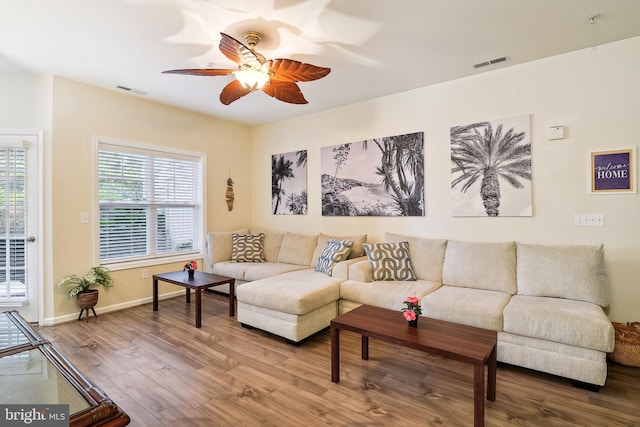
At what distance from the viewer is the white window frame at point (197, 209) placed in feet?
12.4

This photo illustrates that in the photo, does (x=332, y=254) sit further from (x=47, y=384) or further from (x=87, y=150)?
(x=87, y=150)

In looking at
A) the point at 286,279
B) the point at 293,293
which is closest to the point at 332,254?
the point at 286,279

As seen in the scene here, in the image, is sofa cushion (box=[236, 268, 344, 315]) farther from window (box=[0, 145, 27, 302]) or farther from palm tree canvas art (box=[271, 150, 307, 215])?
window (box=[0, 145, 27, 302])

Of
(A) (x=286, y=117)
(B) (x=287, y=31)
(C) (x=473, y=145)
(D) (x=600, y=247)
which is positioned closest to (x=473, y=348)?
(D) (x=600, y=247)

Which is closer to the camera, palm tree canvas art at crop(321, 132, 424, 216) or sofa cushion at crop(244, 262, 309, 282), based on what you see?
palm tree canvas art at crop(321, 132, 424, 216)

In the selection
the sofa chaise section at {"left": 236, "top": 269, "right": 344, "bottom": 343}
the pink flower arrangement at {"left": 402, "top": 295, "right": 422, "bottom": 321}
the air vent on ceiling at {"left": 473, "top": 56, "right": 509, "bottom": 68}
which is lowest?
the sofa chaise section at {"left": 236, "top": 269, "right": 344, "bottom": 343}

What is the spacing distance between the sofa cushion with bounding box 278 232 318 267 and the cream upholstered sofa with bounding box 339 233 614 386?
1112mm

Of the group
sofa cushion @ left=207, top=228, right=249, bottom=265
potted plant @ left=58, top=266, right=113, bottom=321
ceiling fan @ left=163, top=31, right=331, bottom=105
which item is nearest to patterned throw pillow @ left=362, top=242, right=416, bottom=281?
ceiling fan @ left=163, top=31, right=331, bottom=105

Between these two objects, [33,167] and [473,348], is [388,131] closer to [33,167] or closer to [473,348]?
[473,348]

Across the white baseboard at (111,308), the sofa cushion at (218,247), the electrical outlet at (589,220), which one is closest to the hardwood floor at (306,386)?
the white baseboard at (111,308)

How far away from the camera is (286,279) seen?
11.3 feet

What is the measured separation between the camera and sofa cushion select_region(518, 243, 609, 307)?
2568 mm

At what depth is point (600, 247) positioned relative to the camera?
8.68ft

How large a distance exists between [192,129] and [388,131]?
2.89 m
